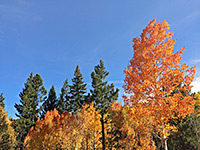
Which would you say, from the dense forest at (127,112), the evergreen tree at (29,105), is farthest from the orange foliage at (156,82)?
the evergreen tree at (29,105)

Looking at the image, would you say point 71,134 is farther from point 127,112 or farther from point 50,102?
point 50,102

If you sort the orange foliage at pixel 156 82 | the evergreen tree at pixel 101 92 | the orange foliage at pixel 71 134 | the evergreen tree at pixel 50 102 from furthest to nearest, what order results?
the evergreen tree at pixel 50 102 < the evergreen tree at pixel 101 92 < the orange foliage at pixel 71 134 < the orange foliage at pixel 156 82

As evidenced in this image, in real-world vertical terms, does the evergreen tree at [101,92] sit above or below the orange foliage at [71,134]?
above

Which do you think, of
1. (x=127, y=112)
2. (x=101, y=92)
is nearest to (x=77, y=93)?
(x=101, y=92)

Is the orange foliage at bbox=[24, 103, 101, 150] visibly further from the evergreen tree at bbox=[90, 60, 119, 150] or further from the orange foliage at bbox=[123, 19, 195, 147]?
the orange foliage at bbox=[123, 19, 195, 147]

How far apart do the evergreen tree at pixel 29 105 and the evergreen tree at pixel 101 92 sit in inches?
618

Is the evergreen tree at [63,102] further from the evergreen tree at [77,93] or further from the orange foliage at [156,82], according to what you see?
the orange foliage at [156,82]

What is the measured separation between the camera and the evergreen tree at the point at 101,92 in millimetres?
33247

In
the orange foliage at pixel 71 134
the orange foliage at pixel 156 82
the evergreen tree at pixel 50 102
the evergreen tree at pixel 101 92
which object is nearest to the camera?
the orange foliage at pixel 156 82

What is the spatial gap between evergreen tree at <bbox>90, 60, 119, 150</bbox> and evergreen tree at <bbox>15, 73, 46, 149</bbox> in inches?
618

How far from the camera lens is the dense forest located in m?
7.52

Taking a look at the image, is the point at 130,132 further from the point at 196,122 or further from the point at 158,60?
the point at 158,60

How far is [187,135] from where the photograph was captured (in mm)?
23484

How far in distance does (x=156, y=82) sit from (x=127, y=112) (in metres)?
2.73
